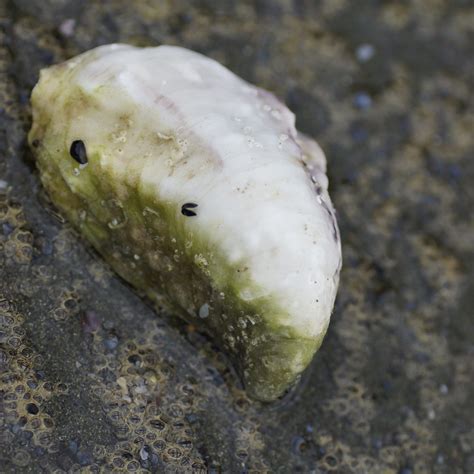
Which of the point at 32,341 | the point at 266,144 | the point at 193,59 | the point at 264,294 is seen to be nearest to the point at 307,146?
the point at 266,144

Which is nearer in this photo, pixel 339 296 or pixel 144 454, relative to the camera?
pixel 144 454

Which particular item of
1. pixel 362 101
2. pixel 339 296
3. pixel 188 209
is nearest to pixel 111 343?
pixel 188 209

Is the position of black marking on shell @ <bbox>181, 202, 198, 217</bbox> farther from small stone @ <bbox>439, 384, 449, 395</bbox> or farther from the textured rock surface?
small stone @ <bbox>439, 384, 449, 395</bbox>

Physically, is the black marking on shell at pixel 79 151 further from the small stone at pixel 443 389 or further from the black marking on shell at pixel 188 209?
the small stone at pixel 443 389

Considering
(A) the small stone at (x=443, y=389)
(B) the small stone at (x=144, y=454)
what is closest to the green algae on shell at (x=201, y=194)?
(B) the small stone at (x=144, y=454)

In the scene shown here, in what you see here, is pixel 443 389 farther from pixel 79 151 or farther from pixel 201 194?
pixel 79 151

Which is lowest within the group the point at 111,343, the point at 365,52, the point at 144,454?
the point at 144,454

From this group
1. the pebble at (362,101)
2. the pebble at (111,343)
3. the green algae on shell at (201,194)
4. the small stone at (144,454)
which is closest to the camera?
the green algae on shell at (201,194)
